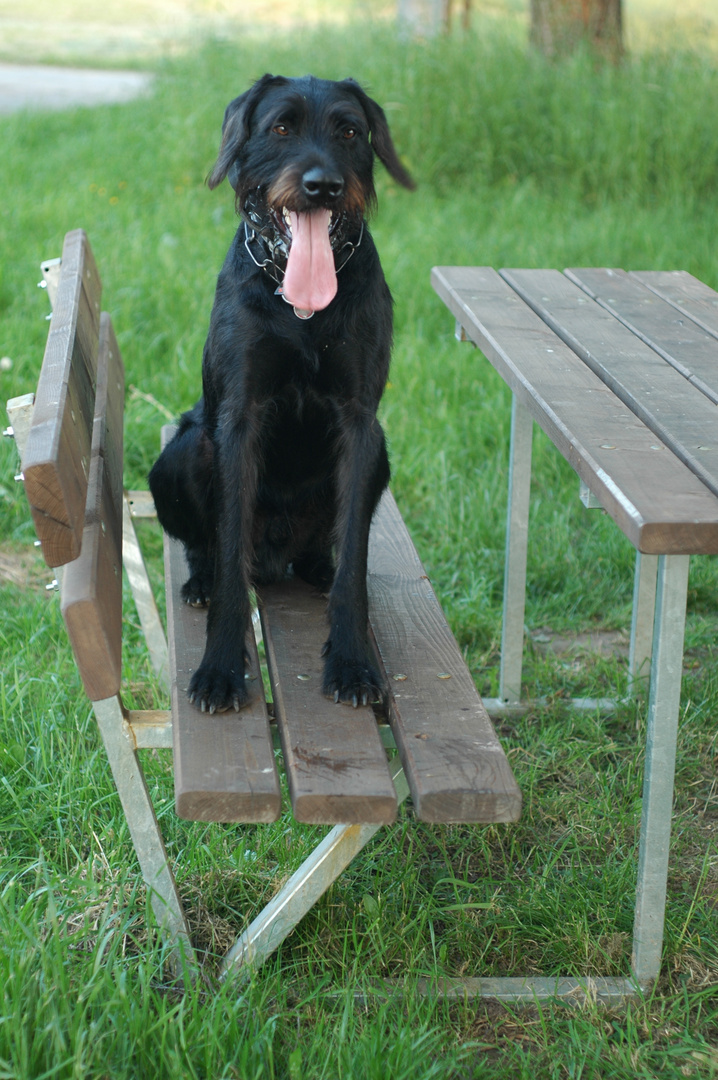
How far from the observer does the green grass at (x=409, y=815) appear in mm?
1733

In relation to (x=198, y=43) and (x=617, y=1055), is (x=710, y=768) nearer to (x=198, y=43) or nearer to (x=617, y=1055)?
(x=617, y=1055)

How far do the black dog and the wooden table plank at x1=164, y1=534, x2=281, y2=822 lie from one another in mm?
53

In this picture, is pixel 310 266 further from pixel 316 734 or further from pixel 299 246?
pixel 316 734

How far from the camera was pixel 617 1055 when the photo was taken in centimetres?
179

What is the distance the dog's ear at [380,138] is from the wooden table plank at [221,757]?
0.95m

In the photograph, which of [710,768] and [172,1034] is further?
[710,768]

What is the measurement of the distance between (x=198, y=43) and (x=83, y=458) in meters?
10.6

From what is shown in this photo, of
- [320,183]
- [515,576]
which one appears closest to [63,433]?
[320,183]

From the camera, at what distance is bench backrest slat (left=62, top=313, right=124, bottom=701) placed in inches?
65.0

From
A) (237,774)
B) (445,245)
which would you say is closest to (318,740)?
(237,774)

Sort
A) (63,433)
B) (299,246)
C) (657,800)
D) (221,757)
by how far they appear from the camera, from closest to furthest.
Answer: (63,433)
(221,757)
(657,800)
(299,246)

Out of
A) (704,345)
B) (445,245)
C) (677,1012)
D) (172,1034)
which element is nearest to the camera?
(172,1034)

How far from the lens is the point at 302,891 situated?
184 cm

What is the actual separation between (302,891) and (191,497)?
2.84 feet
